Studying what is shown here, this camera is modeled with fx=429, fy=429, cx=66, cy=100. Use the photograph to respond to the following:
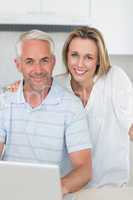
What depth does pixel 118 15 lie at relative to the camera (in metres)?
3.02

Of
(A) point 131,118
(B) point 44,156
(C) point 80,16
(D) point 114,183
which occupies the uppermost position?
(C) point 80,16

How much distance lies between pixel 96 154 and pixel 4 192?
86cm

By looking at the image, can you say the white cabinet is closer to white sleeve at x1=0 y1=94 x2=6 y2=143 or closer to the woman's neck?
the woman's neck

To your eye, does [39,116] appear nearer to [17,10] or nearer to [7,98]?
[7,98]

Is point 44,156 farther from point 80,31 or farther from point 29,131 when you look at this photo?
point 80,31

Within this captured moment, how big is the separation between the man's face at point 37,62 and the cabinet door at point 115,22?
1355 mm

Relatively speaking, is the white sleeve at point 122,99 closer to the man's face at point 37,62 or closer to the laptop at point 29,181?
the man's face at point 37,62

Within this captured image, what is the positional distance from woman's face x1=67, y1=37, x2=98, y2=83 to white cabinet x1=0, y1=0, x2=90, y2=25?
45.9 inches

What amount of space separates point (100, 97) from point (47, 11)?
1.30 metres

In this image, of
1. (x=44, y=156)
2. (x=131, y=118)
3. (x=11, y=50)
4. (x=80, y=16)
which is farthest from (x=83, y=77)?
(x=11, y=50)

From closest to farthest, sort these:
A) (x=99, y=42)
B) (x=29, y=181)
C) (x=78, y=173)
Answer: (x=29, y=181) → (x=78, y=173) → (x=99, y=42)

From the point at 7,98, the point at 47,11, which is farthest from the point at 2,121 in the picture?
the point at 47,11

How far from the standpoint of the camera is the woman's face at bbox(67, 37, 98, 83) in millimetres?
1817

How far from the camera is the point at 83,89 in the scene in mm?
1901
